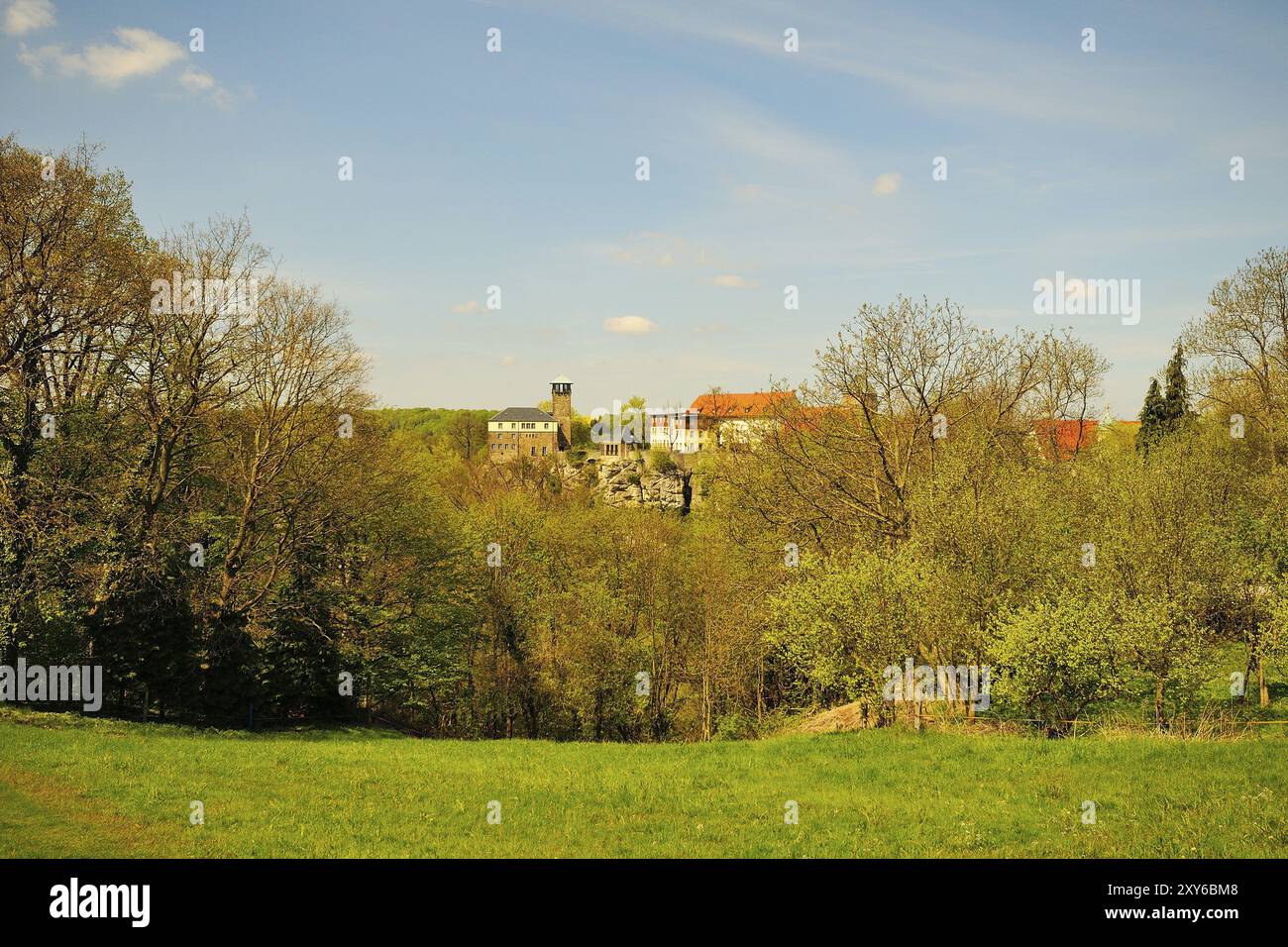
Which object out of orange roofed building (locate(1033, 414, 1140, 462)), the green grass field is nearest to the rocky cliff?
orange roofed building (locate(1033, 414, 1140, 462))

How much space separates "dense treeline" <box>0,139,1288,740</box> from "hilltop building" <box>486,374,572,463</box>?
113 meters

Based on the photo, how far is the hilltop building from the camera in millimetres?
162000

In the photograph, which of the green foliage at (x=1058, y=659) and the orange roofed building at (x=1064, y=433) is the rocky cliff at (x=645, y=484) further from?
the green foliage at (x=1058, y=659)

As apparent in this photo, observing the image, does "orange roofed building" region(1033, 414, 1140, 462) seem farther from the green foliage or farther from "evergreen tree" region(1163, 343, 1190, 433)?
the green foliage

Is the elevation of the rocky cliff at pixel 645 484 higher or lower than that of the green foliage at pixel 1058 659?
higher

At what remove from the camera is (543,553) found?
50.5 m

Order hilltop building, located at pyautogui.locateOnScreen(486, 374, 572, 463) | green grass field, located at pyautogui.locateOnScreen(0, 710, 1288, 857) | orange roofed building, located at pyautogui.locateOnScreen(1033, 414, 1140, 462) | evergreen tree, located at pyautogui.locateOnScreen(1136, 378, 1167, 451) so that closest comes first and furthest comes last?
green grass field, located at pyautogui.locateOnScreen(0, 710, 1288, 857)
orange roofed building, located at pyautogui.locateOnScreen(1033, 414, 1140, 462)
evergreen tree, located at pyautogui.locateOnScreen(1136, 378, 1167, 451)
hilltop building, located at pyautogui.locateOnScreen(486, 374, 572, 463)

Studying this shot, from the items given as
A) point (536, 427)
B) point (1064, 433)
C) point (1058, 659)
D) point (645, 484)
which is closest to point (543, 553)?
point (1058, 659)

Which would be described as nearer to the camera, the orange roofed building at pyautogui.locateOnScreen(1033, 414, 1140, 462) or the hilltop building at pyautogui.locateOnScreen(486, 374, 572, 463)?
the orange roofed building at pyautogui.locateOnScreen(1033, 414, 1140, 462)

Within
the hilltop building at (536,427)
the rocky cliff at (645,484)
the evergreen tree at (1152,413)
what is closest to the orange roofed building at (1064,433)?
the evergreen tree at (1152,413)

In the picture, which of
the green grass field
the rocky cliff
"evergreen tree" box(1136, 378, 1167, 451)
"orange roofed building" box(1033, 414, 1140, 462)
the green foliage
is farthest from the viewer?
the rocky cliff

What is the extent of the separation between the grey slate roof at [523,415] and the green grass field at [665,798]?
144748 millimetres

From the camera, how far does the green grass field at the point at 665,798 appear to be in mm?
13586
